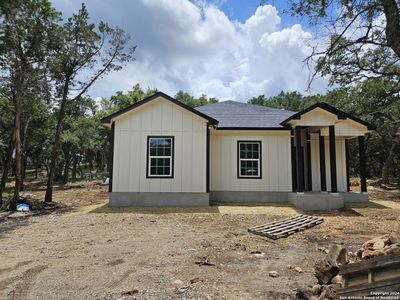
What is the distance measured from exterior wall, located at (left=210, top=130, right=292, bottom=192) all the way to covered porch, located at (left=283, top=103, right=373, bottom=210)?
39cm

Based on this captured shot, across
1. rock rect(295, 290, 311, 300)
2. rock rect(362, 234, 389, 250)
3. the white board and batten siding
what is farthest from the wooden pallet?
the white board and batten siding

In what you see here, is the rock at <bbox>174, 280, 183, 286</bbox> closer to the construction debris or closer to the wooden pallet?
the construction debris

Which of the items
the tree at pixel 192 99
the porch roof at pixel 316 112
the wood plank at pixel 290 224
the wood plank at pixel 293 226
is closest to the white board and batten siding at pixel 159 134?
the porch roof at pixel 316 112

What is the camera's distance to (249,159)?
1214 cm

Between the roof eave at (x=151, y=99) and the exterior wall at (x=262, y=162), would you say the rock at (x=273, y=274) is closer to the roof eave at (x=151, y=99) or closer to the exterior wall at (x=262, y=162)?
the roof eave at (x=151, y=99)

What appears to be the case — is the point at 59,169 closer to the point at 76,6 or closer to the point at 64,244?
the point at 76,6

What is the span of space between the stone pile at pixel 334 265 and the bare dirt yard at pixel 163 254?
28 centimetres

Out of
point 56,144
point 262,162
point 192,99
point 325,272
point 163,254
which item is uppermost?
point 192,99

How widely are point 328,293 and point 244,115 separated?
11.2 meters

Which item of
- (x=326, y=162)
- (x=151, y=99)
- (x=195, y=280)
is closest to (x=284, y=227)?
(x=195, y=280)

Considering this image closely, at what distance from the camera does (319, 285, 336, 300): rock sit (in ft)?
10.4

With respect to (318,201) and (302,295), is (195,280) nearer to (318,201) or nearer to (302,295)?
(302,295)

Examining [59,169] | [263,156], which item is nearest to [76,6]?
[263,156]

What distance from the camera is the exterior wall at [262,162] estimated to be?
12.0m
